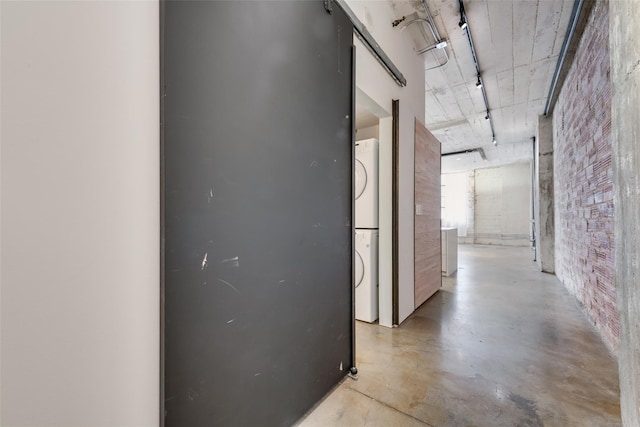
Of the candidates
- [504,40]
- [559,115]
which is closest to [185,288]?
[504,40]

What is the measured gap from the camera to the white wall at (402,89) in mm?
2201

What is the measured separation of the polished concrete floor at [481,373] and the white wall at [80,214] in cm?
112


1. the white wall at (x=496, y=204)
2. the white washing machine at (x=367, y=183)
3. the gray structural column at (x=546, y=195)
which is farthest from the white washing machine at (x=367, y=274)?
the white wall at (x=496, y=204)

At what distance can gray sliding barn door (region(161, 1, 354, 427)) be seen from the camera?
2.99 feet

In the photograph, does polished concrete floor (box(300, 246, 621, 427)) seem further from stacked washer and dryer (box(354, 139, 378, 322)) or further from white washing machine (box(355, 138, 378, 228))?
white washing machine (box(355, 138, 378, 228))

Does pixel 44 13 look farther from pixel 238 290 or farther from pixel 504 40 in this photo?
pixel 504 40

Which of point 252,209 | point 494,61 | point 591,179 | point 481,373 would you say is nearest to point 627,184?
point 481,373

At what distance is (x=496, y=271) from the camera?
5.47 meters

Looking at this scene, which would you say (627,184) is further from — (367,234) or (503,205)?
(503,205)

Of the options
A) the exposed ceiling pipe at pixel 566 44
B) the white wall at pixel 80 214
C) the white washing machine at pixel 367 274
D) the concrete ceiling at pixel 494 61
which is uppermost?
the concrete ceiling at pixel 494 61

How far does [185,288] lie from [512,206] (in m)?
12.3

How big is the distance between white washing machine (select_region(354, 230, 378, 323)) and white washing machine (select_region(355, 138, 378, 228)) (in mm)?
151

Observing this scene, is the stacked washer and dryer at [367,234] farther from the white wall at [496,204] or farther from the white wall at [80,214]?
the white wall at [496,204]

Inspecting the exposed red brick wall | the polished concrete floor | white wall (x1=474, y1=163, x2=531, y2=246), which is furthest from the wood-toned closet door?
white wall (x1=474, y1=163, x2=531, y2=246)
